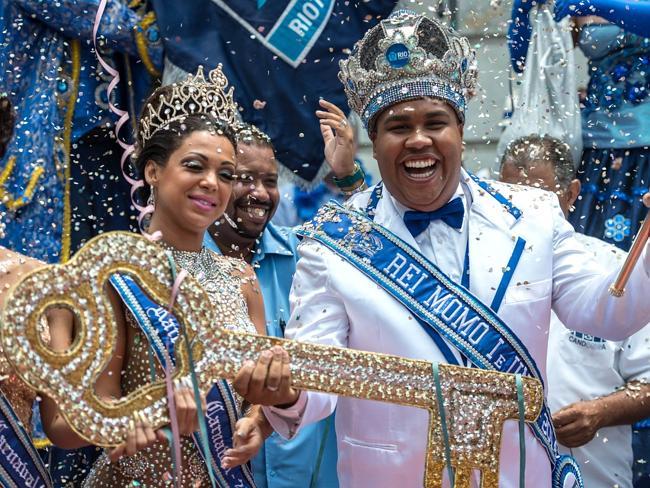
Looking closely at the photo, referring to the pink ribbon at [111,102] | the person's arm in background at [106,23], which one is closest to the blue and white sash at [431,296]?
the pink ribbon at [111,102]

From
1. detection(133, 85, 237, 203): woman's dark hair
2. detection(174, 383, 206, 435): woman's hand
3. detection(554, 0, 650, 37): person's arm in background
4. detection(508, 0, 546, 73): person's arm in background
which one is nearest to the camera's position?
detection(174, 383, 206, 435): woman's hand

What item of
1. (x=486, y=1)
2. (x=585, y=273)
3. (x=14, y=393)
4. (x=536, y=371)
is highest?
(x=486, y=1)

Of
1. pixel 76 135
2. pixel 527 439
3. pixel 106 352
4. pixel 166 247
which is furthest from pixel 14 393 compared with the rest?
pixel 76 135

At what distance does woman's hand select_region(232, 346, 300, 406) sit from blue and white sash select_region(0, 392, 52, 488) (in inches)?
23.8

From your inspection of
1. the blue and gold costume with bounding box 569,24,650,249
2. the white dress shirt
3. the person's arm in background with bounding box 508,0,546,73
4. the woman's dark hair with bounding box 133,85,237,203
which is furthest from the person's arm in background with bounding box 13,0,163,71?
the white dress shirt

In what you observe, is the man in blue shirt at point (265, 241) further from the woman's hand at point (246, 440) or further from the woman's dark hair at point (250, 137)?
the woman's hand at point (246, 440)

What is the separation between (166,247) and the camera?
3.61 meters

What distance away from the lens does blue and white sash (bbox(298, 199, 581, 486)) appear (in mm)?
3166

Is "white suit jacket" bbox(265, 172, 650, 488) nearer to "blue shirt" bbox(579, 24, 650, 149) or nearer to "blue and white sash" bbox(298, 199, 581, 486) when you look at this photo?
"blue and white sash" bbox(298, 199, 581, 486)

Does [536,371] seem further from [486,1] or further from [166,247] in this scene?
[486,1]

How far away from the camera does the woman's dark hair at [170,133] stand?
366 centimetres

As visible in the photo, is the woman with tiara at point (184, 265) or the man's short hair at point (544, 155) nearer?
the woman with tiara at point (184, 265)

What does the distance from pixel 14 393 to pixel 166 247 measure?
0.76 meters

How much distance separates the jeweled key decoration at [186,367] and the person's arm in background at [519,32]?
2.45 meters
